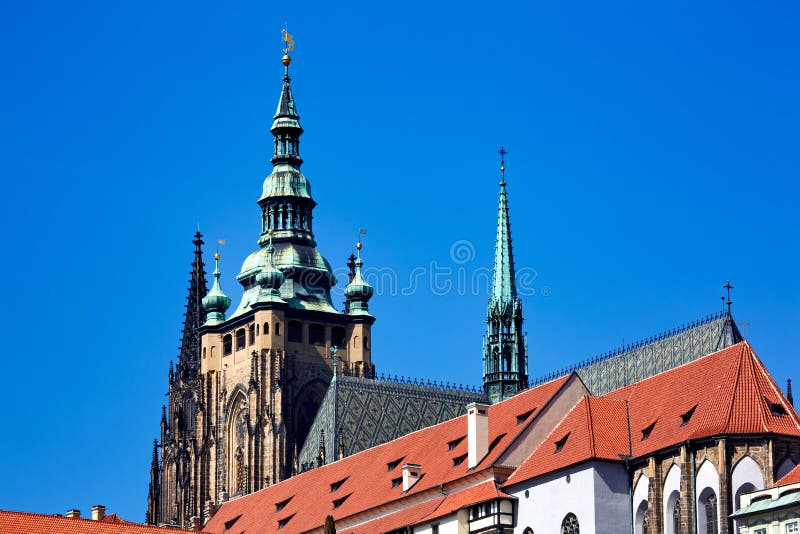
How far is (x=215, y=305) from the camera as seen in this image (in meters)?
147

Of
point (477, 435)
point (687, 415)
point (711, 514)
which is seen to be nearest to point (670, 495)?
point (711, 514)

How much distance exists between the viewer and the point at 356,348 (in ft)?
459

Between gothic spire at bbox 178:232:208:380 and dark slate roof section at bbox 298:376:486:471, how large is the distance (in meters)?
26.4

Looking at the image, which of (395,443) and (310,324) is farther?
(310,324)

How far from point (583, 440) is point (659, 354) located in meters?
25.8

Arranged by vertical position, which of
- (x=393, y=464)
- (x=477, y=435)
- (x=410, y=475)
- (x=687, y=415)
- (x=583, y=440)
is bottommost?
(x=583, y=440)

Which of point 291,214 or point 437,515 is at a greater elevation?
point 291,214

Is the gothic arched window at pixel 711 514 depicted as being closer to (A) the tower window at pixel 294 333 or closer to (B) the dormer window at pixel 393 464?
(B) the dormer window at pixel 393 464

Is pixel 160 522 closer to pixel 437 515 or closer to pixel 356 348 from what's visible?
pixel 356 348

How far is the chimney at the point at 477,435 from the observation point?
309 feet

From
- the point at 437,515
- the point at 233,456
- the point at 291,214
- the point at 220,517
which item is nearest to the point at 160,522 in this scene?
the point at 233,456

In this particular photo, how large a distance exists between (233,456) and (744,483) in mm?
60673

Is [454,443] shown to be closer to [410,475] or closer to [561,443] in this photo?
[410,475]

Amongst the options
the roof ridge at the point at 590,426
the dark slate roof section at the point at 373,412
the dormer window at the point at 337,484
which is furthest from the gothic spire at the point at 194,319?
the roof ridge at the point at 590,426
